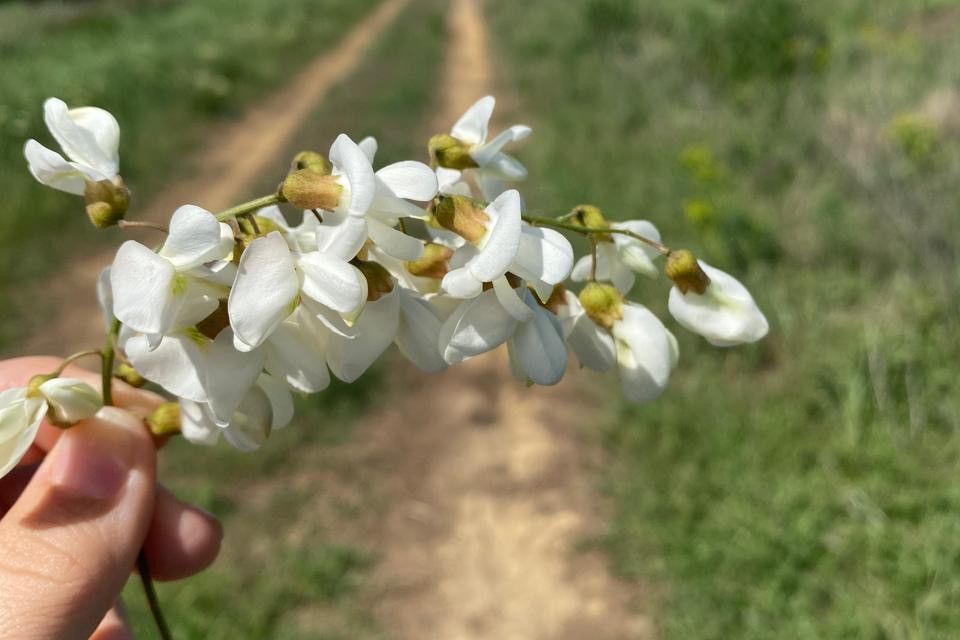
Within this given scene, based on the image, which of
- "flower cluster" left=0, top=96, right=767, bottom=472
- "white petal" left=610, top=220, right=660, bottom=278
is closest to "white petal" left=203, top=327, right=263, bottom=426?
"flower cluster" left=0, top=96, right=767, bottom=472

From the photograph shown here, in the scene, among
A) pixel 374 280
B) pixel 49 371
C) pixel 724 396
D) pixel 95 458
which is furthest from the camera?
pixel 724 396

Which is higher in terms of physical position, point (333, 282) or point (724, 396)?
point (333, 282)

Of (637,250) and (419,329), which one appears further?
(637,250)

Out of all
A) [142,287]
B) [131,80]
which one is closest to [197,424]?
[142,287]

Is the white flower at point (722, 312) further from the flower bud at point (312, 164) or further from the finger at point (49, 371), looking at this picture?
the finger at point (49, 371)

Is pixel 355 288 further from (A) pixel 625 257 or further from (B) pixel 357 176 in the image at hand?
(A) pixel 625 257

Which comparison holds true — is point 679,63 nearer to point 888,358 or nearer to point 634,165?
point 634,165

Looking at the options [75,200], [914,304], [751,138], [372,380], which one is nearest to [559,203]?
[751,138]
